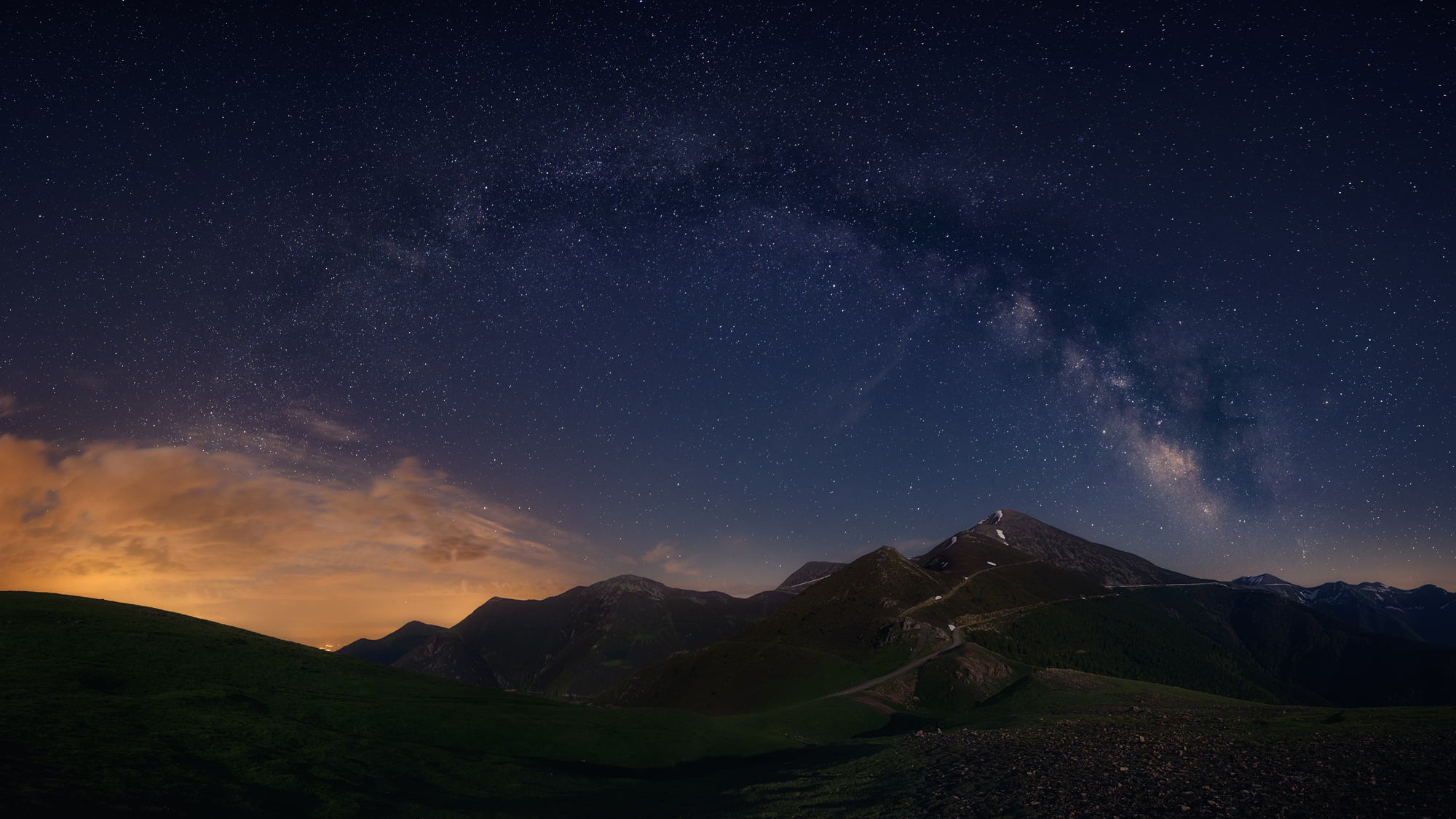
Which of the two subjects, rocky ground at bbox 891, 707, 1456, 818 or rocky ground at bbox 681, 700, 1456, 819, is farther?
rocky ground at bbox 681, 700, 1456, 819

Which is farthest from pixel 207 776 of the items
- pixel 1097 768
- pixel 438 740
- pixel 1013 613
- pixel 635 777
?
pixel 1013 613

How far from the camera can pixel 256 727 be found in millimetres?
41438

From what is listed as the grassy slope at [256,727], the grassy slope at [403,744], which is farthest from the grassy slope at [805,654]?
the grassy slope at [403,744]

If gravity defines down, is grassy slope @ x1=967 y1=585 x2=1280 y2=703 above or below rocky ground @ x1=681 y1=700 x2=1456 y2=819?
below

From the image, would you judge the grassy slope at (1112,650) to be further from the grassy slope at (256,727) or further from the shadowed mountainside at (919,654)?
the grassy slope at (256,727)

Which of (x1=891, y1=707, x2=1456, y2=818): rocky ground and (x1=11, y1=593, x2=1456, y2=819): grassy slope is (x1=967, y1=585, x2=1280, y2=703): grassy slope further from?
(x1=891, y1=707, x2=1456, y2=818): rocky ground

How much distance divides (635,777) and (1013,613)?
527ft

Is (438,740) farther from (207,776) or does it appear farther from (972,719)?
(972,719)

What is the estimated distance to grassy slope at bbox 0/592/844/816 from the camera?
31.5 meters

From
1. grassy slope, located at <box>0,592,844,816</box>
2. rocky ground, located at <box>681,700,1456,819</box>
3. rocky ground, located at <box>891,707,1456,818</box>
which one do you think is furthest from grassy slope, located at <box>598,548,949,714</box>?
rocky ground, located at <box>891,707,1456,818</box>

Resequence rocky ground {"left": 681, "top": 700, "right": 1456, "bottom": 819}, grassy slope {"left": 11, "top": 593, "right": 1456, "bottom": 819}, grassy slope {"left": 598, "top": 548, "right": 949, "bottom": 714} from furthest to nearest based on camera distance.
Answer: grassy slope {"left": 598, "top": 548, "right": 949, "bottom": 714} → grassy slope {"left": 11, "top": 593, "right": 1456, "bottom": 819} → rocky ground {"left": 681, "top": 700, "right": 1456, "bottom": 819}

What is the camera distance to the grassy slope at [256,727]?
31469 millimetres

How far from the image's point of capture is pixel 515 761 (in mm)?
47031

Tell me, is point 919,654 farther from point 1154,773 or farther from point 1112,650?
point 1154,773
